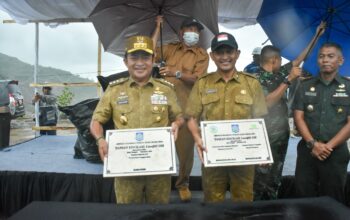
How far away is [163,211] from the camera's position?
1.66 metres

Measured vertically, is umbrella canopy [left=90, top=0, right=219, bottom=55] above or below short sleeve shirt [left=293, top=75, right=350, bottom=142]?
above

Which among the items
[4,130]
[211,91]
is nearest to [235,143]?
[211,91]

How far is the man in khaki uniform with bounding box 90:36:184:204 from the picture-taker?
2.26m

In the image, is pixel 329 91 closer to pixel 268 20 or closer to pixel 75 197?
pixel 268 20

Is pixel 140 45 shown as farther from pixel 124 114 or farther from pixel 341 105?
pixel 341 105

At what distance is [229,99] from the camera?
95.9 inches

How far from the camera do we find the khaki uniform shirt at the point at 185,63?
322 centimetres

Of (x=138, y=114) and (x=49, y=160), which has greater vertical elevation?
(x=138, y=114)

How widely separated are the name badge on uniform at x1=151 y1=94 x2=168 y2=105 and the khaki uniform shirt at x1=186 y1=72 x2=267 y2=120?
0.26m

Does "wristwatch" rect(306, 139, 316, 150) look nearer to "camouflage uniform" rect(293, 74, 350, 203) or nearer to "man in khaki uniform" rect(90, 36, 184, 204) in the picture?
"camouflage uniform" rect(293, 74, 350, 203)

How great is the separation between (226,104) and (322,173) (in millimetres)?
1006

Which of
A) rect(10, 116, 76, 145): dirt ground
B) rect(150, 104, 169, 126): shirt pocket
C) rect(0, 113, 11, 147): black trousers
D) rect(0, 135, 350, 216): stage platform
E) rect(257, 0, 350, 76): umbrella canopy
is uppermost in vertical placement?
rect(257, 0, 350, 76): umbrella canopy

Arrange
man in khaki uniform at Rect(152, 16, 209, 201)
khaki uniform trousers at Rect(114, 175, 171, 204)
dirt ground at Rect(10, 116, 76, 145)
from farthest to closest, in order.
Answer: dirt ground at Rect(10, 116, 76, 145), man in khaki uniform at Rect(152, 16, 209, 201), khaki uniform trousers at Rect(114, 175, 171, 204)

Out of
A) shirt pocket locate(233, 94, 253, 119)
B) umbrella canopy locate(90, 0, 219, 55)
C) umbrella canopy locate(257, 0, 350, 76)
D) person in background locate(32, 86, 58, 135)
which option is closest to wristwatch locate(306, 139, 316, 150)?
shirt pocket locate(233, 94, 253, 119)
